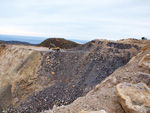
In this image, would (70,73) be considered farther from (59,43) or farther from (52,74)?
(59,43)

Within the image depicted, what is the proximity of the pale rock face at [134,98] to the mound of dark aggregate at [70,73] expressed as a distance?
681cm

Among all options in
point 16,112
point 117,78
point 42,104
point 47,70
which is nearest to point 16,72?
point 47,70

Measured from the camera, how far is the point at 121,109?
4656mm

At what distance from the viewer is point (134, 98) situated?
4.40 meters

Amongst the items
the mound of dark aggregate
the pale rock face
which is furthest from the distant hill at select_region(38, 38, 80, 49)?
the pale rock face

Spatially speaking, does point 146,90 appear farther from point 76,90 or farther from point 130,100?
point 76,90

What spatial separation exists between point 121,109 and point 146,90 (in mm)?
1130

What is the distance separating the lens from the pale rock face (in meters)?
4.00

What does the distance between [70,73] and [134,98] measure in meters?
10.4

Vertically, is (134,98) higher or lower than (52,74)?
higher

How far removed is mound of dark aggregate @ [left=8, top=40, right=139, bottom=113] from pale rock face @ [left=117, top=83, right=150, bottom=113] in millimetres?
6811

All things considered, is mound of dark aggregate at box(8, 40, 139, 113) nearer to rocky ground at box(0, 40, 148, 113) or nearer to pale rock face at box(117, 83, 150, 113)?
rocky ground at box(0, 40, 148, 113)

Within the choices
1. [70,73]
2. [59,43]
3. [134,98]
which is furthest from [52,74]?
[59,43]

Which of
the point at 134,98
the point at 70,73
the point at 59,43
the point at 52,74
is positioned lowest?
the point at 52,74
